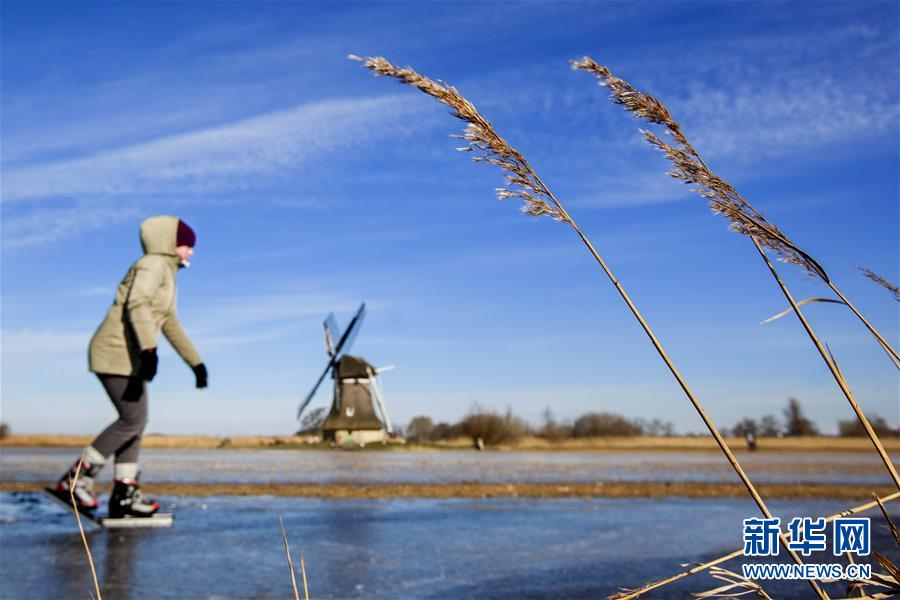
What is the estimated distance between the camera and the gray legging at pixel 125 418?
5.86 m

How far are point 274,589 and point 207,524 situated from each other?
266cm

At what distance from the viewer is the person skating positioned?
5812 mm

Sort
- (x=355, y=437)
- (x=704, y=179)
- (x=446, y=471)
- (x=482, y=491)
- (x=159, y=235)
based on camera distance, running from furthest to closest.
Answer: (x=355, y=437) → (x=446, y=471) → (x=482, y=491) → (x=159, y=235) → (x=704, y=179)

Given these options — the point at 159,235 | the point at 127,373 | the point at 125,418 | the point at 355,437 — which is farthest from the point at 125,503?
the point at 355,437

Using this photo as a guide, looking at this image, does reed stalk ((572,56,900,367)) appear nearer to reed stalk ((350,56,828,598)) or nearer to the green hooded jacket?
reed stalk ((350,56,828,598))

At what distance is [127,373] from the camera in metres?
5.96

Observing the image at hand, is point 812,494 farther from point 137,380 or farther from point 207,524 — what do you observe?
point 137,380

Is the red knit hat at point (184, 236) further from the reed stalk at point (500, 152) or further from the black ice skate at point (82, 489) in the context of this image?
the reed stalk at point (500, 152)

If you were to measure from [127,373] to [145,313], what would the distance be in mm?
521

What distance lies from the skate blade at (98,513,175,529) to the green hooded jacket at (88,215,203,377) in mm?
1130

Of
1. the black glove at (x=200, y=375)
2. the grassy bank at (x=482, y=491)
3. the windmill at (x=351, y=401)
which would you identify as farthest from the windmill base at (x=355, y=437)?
the black glove at (x=200, y=375)

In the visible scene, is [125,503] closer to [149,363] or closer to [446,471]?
[149,363]

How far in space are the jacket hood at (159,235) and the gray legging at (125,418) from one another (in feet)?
3.76

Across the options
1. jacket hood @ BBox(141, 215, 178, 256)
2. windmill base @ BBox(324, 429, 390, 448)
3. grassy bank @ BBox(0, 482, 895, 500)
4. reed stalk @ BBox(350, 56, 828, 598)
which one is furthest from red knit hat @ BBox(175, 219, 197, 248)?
windmill base @ BBox(324, 429, 390, 448)
